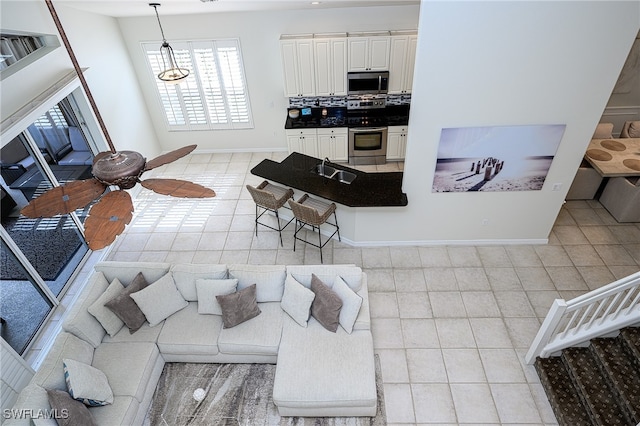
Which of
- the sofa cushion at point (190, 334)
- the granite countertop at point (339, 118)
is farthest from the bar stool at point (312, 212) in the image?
the granite countertop at point (339, 118)

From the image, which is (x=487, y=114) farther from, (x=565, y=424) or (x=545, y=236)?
(x=565, y=424)

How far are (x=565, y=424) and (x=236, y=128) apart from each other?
7301mm

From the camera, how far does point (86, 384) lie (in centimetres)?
350

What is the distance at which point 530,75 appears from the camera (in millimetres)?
4145

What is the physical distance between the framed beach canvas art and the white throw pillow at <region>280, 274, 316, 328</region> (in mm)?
2325

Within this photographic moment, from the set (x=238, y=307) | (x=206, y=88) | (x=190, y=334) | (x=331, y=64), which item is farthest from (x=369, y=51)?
(x=190, y=334)

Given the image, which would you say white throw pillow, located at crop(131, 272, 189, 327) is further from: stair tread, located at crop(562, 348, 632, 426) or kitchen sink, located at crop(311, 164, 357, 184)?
stair tread, located at crop(562, 348, 632, 426)

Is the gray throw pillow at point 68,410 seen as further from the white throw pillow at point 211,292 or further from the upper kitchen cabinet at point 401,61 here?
the upper kitchen cabinet at point 401,61

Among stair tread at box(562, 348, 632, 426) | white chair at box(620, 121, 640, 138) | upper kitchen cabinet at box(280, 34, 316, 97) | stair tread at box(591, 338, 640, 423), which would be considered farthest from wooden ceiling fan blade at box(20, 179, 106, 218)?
white chair at box(620, 121, 640, 138)

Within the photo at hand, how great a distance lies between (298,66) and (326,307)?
15.3 ft

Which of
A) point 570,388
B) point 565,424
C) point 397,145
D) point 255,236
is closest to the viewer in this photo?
point 565,424

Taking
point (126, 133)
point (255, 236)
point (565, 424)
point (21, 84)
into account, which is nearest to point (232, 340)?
point (255, 236)

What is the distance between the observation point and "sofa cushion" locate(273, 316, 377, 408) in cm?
361

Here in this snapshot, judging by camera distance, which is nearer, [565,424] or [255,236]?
[565,424]
